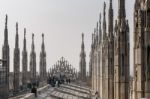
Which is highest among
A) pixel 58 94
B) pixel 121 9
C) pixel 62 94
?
pixel 121 9

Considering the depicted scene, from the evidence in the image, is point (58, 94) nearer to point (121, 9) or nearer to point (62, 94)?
point (62, 94)

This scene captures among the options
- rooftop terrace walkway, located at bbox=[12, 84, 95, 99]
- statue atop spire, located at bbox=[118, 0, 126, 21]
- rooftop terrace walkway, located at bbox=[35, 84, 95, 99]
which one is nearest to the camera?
statue atop spire, located at bbox=[118, 0, 126, 21]

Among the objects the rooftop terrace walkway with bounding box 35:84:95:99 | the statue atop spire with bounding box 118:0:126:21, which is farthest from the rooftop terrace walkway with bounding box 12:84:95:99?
the statue atop spire with bounding box 118:0:126:21

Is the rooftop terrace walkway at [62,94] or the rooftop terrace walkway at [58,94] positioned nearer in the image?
the rooftop terrace walkway at [58,94]

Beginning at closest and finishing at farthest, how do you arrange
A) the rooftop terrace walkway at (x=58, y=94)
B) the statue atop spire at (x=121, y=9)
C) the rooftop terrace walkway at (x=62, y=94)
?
the statue atop spire at (x=121, y=9), the rooftop terrace walkway at (x=58, y=94), the rooftop terrace walkway at (x=62, y=94)

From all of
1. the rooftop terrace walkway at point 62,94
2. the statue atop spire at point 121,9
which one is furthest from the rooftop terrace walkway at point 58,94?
the statue atop spire at point 121,9

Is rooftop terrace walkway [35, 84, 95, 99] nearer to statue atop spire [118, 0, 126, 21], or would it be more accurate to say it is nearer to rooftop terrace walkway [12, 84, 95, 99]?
rooftop terrace walkway [12, 84, 95, 99]

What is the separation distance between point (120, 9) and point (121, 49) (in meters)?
2.43

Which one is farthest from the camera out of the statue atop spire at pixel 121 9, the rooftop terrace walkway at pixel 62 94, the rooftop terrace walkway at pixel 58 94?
the rooftop terrace walkway at pixel 62 94

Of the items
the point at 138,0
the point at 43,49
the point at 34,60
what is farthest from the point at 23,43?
the point at 138,0

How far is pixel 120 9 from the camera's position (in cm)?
2722

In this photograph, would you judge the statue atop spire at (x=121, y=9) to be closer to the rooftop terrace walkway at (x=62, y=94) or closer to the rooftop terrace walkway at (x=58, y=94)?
the rooftop terrace walkway at (x=58, y=94)

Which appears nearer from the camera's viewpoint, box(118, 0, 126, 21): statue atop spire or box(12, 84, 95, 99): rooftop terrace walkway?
box(118, 0, 126, 21): statue atop spire

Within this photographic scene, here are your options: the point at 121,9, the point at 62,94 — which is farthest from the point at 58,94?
the point at 121,9
